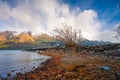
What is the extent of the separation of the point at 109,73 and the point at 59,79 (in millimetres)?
3059

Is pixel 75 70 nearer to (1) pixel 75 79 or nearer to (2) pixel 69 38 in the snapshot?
(1) pixel 75 79

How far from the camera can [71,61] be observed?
8.30 m

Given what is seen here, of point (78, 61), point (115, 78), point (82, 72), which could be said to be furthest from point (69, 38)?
point (115, 78)

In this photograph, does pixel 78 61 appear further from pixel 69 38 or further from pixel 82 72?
pixel 69 38

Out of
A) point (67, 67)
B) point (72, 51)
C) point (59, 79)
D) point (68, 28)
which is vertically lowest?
point (59, 79)

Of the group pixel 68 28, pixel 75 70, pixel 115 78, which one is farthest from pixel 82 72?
pixel 68 28

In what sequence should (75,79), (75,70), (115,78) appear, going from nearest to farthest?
(115,78) → (75,79) → (75,70)

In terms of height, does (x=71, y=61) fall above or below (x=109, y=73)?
above

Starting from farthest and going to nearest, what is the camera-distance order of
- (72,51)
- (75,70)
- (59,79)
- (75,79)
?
(72,51) → (75,70) → (59,79) → (75,79)

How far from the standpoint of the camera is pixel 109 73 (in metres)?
6.96

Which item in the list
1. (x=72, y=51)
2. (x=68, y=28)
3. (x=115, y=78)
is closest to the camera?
(x=115, y=78)

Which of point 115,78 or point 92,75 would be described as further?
point 92,75

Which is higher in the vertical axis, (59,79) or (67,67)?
(67,67)

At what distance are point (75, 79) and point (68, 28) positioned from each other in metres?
6.89
